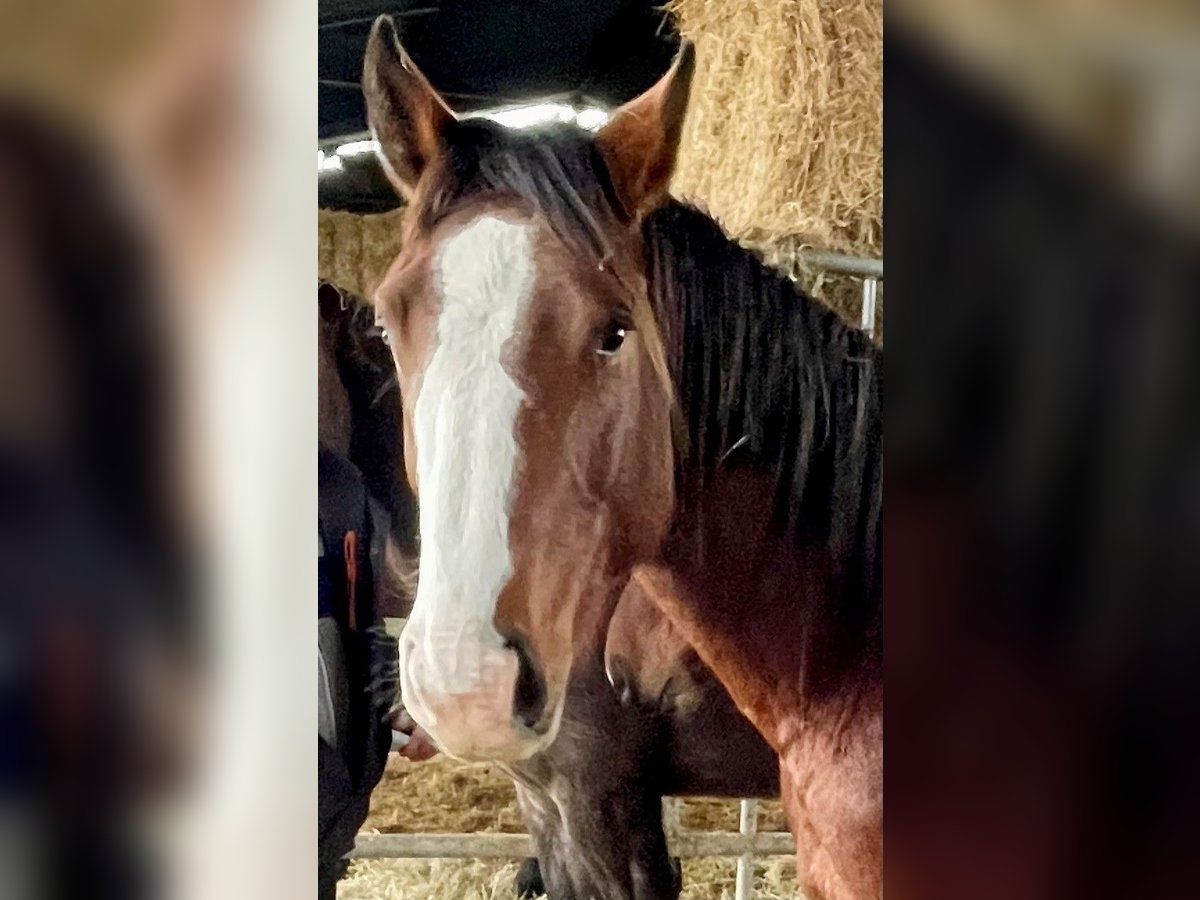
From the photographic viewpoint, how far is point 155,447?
3.80 feet

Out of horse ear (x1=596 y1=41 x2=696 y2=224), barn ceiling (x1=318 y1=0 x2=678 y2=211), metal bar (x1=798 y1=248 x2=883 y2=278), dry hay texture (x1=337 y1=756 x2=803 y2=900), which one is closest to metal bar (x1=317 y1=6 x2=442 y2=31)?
barn ceiling (x1=318 y1=0 x2=678 y2=211)

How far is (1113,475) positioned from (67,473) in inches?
50.8

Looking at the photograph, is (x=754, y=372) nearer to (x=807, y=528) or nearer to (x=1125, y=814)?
(x=807, y=528)

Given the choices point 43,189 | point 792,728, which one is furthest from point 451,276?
point 792,728

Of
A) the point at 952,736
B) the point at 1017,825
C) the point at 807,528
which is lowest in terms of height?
the point at 1017,825

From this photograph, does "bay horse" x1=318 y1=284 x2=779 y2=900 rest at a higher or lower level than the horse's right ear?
lower

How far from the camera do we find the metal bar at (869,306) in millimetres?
1219

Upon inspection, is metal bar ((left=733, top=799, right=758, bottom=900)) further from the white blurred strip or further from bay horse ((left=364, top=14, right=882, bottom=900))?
the white blurred strip

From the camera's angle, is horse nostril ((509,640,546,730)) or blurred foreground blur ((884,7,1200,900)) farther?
blurred foreground blur ((884,7,1200,900))

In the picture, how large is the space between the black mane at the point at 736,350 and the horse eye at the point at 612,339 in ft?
0.17

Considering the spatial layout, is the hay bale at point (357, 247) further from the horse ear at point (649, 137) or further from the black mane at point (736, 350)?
the horse ear at point (649, 137)

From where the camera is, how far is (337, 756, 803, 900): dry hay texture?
1164mm

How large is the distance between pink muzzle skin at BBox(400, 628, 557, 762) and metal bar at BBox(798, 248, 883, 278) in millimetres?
598

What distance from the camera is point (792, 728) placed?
48.1 inches
